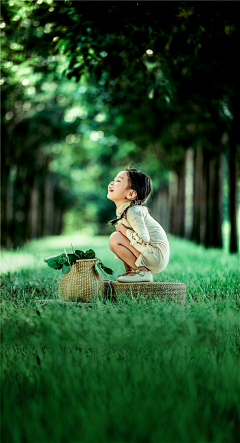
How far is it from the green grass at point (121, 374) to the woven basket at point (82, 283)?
34 cm

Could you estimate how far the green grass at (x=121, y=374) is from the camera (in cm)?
200

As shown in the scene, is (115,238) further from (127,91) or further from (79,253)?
(127,91)

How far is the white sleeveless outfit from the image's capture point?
4.40m

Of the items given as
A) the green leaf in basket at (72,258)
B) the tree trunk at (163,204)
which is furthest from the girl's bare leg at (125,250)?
the tree trunk at (163,204)

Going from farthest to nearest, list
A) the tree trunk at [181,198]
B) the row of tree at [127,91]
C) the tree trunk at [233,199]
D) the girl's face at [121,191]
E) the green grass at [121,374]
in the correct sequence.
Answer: the tree trunk at [181,198] < the tree trunk at [233,199] < the row of tree at [127,91] < the girl's face at [121,191] < the green grass at [121,374]

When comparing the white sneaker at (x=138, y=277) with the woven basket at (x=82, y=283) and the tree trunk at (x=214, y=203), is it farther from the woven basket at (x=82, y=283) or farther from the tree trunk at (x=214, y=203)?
the tree trunk at (x=214, y=203)

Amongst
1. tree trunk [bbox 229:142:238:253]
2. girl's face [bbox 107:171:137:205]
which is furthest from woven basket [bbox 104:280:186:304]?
tree trunk [bbox 229:142:238:253]

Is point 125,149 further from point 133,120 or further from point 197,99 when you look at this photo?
point 197,99

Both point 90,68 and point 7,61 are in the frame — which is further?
point 7,61

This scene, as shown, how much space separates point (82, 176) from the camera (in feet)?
115

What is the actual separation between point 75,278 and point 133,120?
8.59 metres

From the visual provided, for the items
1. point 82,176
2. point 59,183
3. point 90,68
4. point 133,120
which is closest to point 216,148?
point 133,120

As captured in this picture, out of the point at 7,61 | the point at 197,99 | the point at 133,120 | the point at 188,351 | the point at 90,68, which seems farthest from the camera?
the point at 133,120

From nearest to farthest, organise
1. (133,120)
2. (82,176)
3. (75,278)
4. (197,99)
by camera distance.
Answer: (75,278) → (197,99) → (133,120) → (82,176)
